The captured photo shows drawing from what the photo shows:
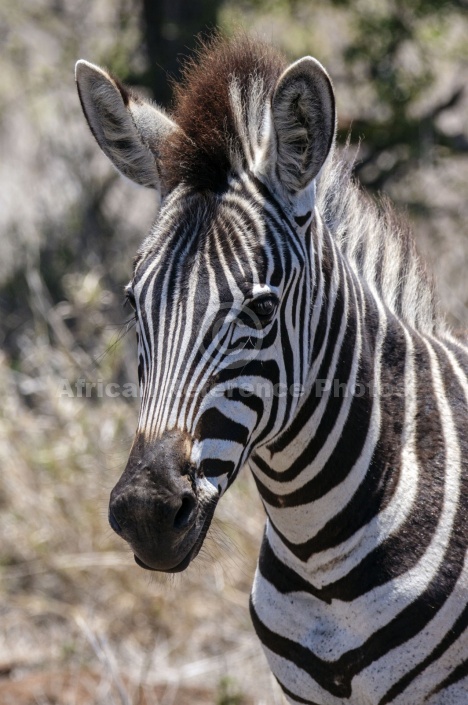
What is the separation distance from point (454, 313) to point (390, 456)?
3.72 meters

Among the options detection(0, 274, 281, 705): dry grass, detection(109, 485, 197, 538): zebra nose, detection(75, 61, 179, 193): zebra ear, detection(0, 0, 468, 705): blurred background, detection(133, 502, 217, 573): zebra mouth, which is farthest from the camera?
detection(0, 0, 468, 705): blurred background

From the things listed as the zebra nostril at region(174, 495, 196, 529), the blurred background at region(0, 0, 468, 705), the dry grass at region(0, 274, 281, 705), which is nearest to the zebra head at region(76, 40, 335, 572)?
the zebra nostril at region(174, 495, 196, 529)

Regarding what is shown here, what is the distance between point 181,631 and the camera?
6.44m

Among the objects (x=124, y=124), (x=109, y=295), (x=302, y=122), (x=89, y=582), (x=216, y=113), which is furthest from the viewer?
(x=109, y=295)

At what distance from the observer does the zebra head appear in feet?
8.44

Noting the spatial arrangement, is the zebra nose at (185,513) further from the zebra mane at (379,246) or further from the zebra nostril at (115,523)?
the zebra mane at (379,246)

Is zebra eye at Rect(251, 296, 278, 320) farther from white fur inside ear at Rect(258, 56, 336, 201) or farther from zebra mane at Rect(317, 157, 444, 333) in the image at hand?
zebra mane at Rect(317, 157, 444, 333)

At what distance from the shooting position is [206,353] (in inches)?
104

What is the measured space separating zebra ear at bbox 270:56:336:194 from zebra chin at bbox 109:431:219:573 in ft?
3.19

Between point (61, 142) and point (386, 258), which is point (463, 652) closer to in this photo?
point (386, 258)

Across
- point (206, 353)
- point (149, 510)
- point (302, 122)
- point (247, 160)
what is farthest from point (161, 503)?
point (302, 122)

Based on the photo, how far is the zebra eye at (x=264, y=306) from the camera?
2.71m

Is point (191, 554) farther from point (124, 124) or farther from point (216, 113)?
point (124, 124)

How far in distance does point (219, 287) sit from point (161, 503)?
678 mm
